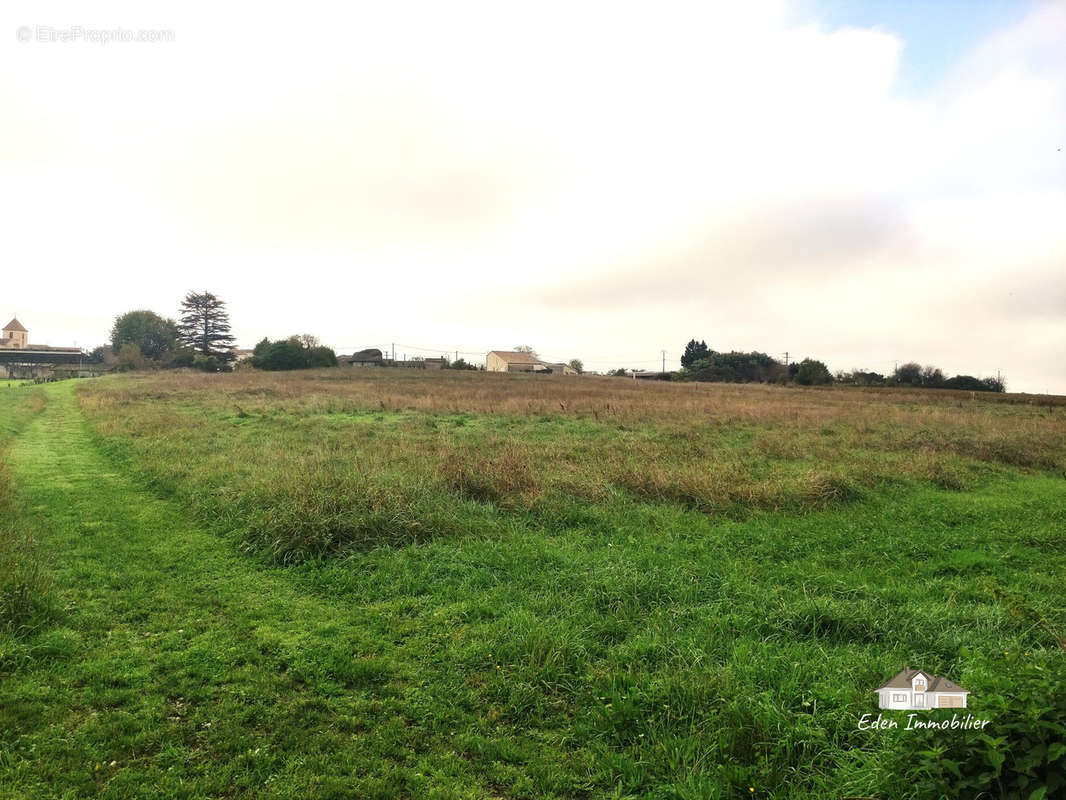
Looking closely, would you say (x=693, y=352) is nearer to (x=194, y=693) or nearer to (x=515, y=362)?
(x=515, y=362)

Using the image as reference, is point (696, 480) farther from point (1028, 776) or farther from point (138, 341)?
point (138, 341)

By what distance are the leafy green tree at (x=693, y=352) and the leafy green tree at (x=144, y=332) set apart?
7825 cm

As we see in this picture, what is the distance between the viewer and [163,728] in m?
3.69

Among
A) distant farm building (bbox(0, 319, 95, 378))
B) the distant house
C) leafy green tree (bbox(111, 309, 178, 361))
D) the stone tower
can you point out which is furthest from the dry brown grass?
the stone tower

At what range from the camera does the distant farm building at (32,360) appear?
62.6m

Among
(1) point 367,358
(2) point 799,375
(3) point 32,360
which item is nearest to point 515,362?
(1) point 367,358

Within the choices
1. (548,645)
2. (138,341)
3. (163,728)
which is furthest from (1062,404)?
(138,341)

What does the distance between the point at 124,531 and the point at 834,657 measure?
901cm

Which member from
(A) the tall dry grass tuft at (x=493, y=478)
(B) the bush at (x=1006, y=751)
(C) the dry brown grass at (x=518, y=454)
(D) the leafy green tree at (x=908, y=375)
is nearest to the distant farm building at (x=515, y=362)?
(D) the leafy green tree at (x=908, y=375)

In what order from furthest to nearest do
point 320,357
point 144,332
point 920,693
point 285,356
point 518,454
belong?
point 144,332
point 320,357
point 285,356
point 518,454
point 920,693

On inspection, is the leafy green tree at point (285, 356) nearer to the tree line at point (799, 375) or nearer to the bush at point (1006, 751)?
the tree line at point (799, 375)

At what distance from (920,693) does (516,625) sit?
123 inches

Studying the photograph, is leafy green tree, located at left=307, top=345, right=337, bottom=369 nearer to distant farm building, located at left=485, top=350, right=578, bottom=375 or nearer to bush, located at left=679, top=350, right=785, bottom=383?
distant farm building, located at left=485, top=350, right=578, bottom=375

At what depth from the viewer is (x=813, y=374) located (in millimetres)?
60031
